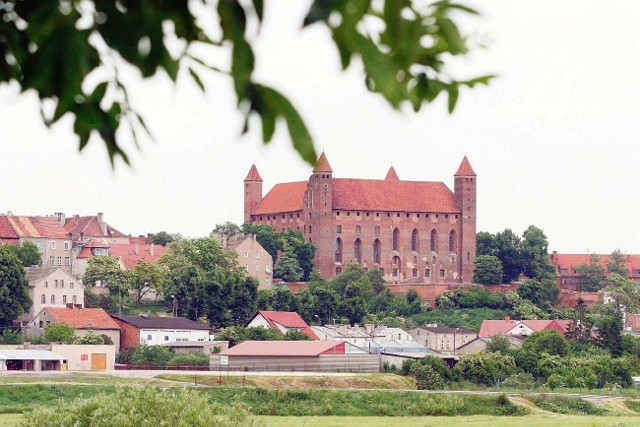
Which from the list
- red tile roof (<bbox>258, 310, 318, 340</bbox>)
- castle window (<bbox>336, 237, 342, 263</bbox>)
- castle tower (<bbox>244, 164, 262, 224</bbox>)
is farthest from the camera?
castle tower (<bbox>244, 164, 262, 224</bbox>)

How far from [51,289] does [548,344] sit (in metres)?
30.6

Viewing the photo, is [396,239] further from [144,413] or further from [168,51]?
[168,51]

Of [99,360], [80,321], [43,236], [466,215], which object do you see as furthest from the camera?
[466,215]

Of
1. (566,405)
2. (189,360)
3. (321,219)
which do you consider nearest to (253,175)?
(321,219)

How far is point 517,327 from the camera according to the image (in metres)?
96.5

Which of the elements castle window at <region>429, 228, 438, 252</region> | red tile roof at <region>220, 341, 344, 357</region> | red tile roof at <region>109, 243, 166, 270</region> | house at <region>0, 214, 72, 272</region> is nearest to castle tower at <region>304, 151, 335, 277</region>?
castle window at <region>429, 228, 438, 252</region>

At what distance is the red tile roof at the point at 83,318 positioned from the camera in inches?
3073

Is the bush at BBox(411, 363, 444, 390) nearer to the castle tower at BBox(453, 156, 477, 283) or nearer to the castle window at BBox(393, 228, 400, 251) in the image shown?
the castle tower at BBox(453, 156, 477, 283)

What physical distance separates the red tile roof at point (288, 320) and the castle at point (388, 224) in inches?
1160

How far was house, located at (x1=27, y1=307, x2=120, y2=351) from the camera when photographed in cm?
7772

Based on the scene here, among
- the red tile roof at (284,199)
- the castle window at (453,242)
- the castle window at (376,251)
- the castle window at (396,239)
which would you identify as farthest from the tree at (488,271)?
the red tile roof at (284,199)

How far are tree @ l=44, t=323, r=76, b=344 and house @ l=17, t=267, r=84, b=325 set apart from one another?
9702 mm

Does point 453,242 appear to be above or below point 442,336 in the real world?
above

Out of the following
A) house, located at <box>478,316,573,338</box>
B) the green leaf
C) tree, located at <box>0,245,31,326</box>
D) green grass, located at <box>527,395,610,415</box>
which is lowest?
green grass, located at <box>527,395,610,415</box>
